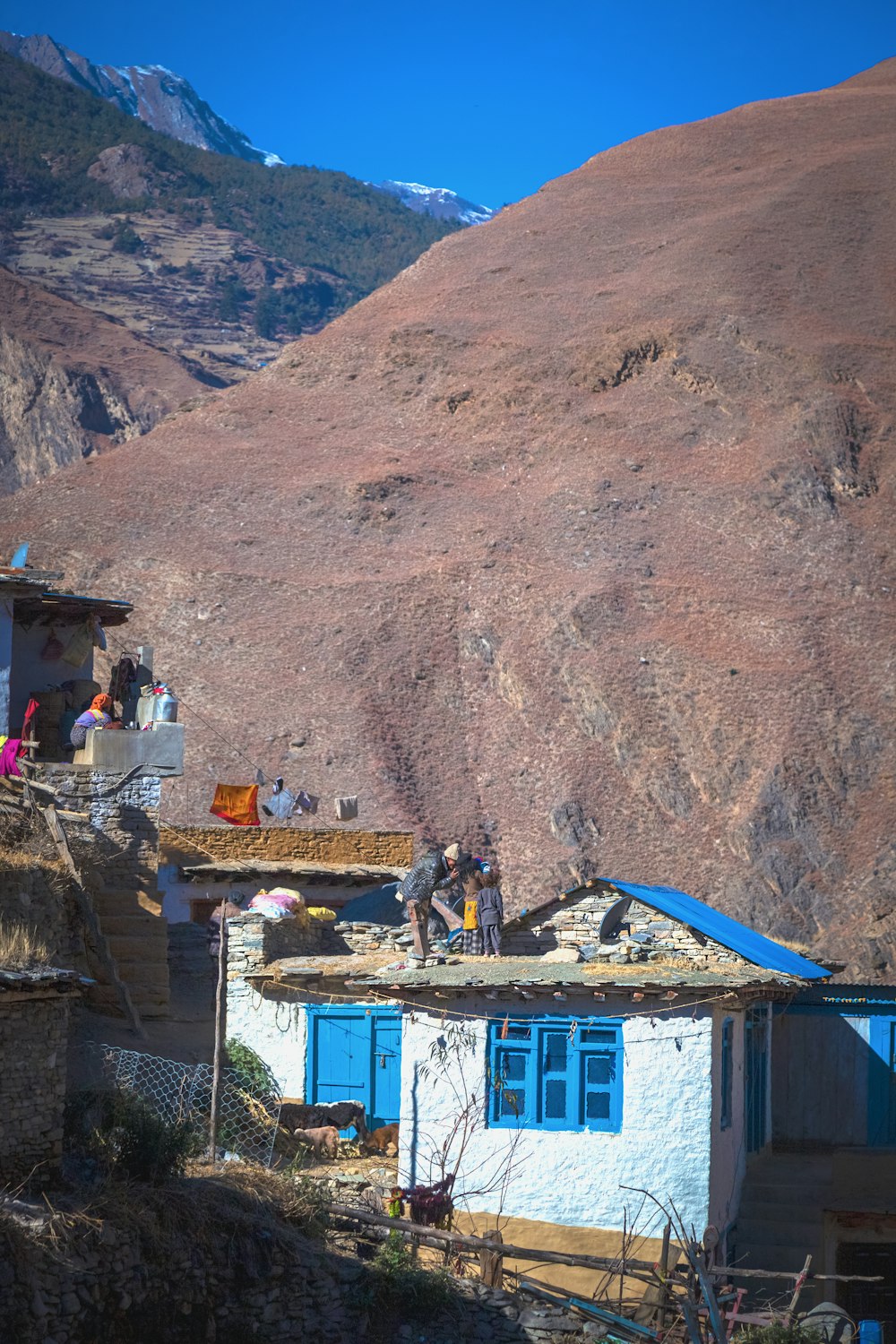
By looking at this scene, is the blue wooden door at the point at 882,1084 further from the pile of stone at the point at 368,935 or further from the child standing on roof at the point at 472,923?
the pile of stone at the point at 368,935

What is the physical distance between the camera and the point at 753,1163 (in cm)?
1861

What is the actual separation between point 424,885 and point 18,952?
6775 millimetres

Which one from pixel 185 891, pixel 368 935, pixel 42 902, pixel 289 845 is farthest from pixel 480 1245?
pixel 289 845

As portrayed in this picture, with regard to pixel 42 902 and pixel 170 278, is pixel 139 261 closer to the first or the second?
pixel 170 278

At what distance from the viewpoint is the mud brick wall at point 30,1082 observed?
487 inches

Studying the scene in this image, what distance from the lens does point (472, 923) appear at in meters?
19.9

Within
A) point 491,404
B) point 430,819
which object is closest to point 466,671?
point 430,819

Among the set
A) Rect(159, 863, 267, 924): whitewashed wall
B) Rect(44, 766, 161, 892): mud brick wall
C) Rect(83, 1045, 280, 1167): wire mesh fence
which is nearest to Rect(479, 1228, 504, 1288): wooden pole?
Rect(83, 1045, 280, 1167): wire mesh fence

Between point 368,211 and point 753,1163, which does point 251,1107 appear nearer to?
point 753,1163

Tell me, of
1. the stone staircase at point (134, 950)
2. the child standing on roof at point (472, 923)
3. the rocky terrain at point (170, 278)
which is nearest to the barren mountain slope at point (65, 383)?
the rocky terrain at point (170, 278)

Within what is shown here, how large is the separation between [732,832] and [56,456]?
174 ft

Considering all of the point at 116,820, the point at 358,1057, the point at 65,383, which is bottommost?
the point at 358,1057

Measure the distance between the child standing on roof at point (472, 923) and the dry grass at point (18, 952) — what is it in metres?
5.53

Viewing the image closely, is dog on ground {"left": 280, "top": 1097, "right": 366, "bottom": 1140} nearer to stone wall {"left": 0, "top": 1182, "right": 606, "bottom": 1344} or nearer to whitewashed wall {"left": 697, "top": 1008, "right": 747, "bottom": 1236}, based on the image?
stone wall {"left": 0, "top": 1182, "right": 606, "bottom": 1344}
